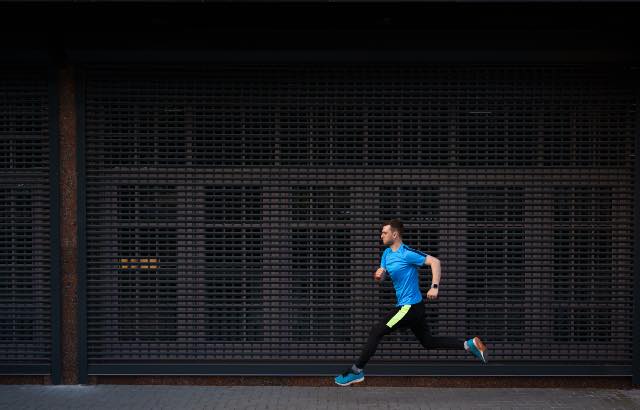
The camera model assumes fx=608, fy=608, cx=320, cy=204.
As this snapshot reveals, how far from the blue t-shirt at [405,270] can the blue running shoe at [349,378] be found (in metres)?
0.91

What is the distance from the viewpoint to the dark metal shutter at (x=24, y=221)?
24.0ft

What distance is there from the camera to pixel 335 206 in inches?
289

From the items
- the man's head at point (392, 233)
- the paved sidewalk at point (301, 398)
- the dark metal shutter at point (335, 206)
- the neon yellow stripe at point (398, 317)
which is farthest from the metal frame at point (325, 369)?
the man's head at point (392, 233)

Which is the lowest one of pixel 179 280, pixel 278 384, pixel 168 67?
pixel 278 384

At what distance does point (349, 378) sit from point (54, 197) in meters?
4.06

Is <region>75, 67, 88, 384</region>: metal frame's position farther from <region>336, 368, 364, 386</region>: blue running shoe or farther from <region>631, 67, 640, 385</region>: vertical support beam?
<region>631, 67, 640, 385</region>: vertical support beam

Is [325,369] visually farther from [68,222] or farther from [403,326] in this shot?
[68,222]

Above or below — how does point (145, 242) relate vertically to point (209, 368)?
above

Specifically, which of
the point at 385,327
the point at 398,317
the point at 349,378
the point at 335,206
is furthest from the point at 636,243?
the point at 349,378

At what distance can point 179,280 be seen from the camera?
7.36 metres

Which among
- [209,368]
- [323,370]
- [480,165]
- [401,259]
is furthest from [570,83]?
[209,368]

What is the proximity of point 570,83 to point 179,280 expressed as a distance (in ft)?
17.3

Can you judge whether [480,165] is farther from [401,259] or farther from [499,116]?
[401,259]

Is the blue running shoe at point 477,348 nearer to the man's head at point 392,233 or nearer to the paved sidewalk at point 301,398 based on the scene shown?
the paved sidewalk at point 301,398
